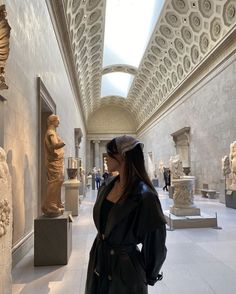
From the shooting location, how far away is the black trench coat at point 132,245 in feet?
5.86

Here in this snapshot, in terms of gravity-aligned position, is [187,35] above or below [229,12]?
above

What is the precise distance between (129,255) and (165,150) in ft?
82.9

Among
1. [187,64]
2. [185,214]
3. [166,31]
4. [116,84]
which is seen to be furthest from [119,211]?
[116,84]

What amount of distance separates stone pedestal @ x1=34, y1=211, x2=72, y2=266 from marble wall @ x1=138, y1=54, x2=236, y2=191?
35.6 ft

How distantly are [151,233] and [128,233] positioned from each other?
14 cm

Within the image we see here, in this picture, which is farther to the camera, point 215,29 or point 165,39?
point 165,39

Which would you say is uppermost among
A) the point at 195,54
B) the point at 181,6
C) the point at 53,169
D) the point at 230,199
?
the point at 181,6

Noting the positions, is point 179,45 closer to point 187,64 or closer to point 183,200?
point 187,64

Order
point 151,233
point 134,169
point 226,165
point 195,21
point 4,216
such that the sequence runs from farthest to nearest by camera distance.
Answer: point 195,21, point 226,165, point 4,216, point 134,169, point 151,233

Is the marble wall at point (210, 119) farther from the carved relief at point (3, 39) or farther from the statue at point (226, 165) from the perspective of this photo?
the carved relief at point (3, 39)

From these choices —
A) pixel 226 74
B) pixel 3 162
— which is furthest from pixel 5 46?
pixel 226 74

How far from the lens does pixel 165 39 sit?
65.5 feet

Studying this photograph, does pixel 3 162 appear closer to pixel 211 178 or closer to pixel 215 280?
pixel 215 280

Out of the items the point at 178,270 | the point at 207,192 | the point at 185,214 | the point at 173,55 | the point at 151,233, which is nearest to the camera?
the point at 151,233
